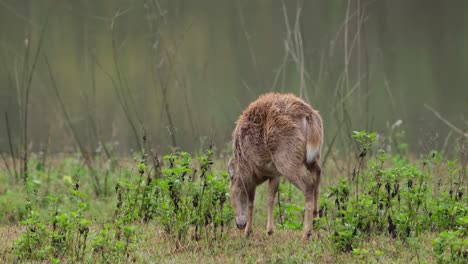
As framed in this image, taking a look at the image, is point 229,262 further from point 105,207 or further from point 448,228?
point 105,207

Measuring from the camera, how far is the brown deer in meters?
5.95

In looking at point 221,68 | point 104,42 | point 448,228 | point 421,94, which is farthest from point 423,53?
point 448,228

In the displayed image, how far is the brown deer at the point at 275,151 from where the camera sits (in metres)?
5.95

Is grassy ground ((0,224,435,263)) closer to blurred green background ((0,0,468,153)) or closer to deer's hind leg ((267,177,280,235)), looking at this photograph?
deer's hind leg ((267,177,280,235))

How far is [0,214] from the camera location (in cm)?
786

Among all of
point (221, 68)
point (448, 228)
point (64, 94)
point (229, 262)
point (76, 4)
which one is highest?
point (76, 4)

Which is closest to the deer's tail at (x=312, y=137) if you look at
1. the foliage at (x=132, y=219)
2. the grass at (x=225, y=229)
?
the grass at (x=225, y=229)

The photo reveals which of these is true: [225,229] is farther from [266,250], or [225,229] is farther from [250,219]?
[266,250]

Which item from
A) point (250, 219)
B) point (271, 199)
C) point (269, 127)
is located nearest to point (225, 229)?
point (250, 219)

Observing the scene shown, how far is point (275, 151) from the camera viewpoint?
6.03 meters

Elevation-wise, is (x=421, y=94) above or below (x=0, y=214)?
above

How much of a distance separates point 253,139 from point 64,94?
10252mm

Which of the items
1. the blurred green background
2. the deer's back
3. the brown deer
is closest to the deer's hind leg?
the brown deer

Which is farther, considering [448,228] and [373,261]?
[448,228]
